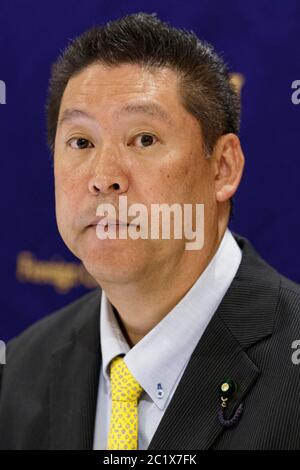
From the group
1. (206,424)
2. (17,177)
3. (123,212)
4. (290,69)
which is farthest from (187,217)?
(17,177)

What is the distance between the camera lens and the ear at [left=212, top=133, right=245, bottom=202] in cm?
160

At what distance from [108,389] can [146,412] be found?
137 mm

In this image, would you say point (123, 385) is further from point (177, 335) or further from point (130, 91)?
point (130, 91)

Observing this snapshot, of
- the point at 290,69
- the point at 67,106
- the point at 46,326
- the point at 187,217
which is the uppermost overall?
the point at 290,69

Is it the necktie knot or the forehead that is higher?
the forehead

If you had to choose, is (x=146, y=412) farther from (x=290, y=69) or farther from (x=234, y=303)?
(x=290, y=69)

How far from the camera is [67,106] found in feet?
5.14

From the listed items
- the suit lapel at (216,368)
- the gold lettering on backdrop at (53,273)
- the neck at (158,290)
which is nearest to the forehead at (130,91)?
the neck at (158,290)

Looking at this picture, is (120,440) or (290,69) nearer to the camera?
(120,440)

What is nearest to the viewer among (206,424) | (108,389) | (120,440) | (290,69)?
(206,424)

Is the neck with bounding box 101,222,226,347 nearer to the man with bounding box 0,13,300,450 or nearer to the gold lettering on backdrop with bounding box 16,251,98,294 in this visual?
the man with bounding box 0,13,300,450

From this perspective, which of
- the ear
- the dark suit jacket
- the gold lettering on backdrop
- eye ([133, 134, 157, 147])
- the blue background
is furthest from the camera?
the gold lettering on backdrop

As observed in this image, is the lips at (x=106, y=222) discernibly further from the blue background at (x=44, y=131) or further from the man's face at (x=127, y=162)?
the blue background at (x=44, y=131)

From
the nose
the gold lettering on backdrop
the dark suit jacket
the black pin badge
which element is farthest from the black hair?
the gold lettering on backdrop
